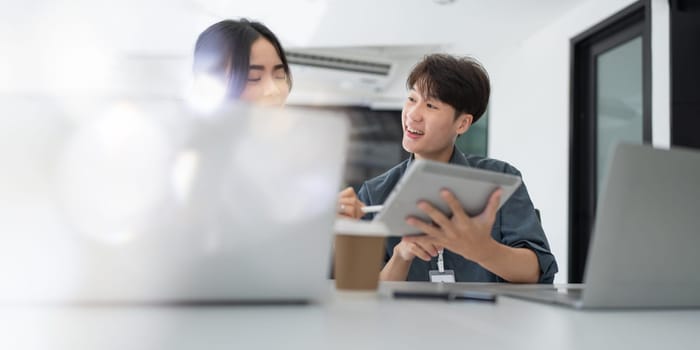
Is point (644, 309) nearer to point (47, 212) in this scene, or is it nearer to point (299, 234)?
point (299, 234)

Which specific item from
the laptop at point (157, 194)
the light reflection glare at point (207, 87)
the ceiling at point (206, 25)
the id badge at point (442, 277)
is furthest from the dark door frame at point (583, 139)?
the laptop at point (157, 194)

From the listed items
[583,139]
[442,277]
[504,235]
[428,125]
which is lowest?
[442,277]

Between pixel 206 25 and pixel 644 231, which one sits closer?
pixel 644 231

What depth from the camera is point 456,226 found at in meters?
0.86

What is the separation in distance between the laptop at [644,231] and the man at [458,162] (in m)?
0.25

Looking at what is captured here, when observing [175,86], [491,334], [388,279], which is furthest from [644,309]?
[175,86]

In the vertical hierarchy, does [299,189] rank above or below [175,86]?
below

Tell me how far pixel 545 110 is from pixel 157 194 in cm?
442

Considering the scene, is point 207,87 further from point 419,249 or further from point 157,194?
point 157,194

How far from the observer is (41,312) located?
1.93 ft

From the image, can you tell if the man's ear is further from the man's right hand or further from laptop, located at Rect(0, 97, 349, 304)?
laptop, located at Rect(0, 97, 349, 304)

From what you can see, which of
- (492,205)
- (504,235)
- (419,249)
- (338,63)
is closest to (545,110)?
(338,63)

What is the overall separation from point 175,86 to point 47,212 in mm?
5925

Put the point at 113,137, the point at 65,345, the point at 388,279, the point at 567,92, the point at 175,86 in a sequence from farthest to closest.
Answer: the point at 175,86, the point at 567,92, the point at 388,279, the point at 113,137, the point at 65,345
